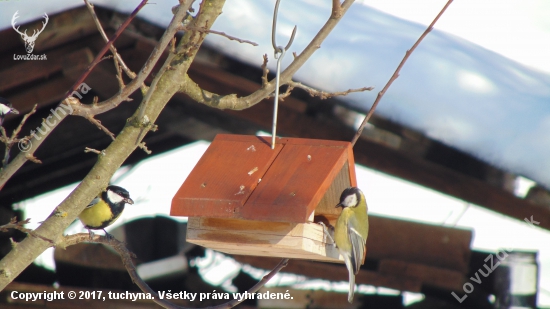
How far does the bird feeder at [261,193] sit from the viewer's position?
73.9 inches

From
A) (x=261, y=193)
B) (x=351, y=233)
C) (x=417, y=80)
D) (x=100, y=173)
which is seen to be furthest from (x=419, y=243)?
Answer: (x=100, y=173)

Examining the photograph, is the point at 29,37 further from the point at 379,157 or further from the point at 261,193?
the point at 379,157

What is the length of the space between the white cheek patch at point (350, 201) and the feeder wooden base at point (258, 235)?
148 mm

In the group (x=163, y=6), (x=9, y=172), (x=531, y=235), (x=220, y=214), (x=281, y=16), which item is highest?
(x=531, y=235)

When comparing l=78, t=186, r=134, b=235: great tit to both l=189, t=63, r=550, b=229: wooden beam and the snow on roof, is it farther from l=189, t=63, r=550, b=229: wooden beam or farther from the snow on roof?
the snow on roof

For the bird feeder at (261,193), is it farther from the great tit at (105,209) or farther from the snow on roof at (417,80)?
the great tit at (105,209)

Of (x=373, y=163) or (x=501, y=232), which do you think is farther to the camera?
(x=501, y=232)

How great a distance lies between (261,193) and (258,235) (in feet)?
0.64

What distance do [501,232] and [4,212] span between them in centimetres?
518

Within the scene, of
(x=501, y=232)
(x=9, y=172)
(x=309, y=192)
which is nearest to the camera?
(x=9, y=172)

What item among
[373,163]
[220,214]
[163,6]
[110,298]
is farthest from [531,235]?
[220,214]

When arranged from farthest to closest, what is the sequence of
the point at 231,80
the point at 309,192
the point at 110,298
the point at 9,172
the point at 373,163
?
the point at 110,298, the point at 373,163, the point at 231,80, the point at 309,192, the point at 9,172

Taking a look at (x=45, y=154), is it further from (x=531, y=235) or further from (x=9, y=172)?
(x=531, y=235)

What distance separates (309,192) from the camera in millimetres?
1889
